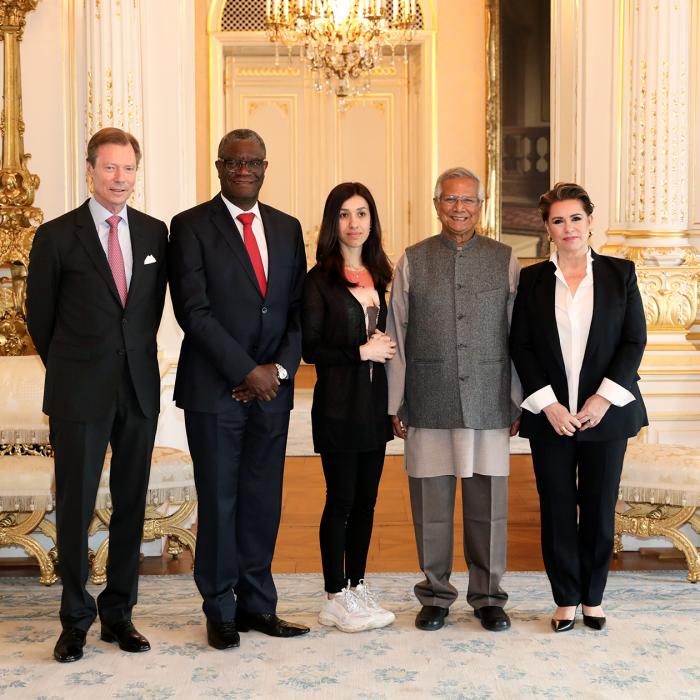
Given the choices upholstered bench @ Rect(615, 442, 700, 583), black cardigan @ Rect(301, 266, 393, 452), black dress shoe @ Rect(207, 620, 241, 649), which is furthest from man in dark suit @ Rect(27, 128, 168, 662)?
upholstered bench @ Rect(615, 442, 700, 583)

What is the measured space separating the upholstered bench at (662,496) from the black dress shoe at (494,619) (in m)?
1.13

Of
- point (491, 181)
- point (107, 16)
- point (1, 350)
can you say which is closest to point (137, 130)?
point (107, 16)

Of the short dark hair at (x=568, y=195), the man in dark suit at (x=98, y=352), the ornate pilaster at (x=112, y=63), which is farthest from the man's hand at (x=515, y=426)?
the ornate pilaster at (x=112, y=63)

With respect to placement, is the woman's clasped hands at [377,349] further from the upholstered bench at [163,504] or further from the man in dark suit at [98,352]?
the upholstered bench at [163,504]

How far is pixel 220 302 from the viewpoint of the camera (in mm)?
3969

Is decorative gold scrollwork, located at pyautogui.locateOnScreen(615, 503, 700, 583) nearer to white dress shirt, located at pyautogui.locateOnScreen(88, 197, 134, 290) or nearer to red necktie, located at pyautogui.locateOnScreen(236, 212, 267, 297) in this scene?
red necktie, located at pyautogui.locateOnScreen(236, 212, 267, 297)

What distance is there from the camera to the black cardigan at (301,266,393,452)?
406cm

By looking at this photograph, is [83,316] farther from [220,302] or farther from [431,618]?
[431,618]

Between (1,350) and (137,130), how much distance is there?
1.38 meters

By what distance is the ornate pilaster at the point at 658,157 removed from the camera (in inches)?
244

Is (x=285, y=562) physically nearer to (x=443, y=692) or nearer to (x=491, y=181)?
(x=443, y=692)

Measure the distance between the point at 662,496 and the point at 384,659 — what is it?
1.76 meters

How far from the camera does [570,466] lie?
4191 millimetres

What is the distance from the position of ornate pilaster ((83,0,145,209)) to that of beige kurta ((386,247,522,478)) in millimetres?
2292
